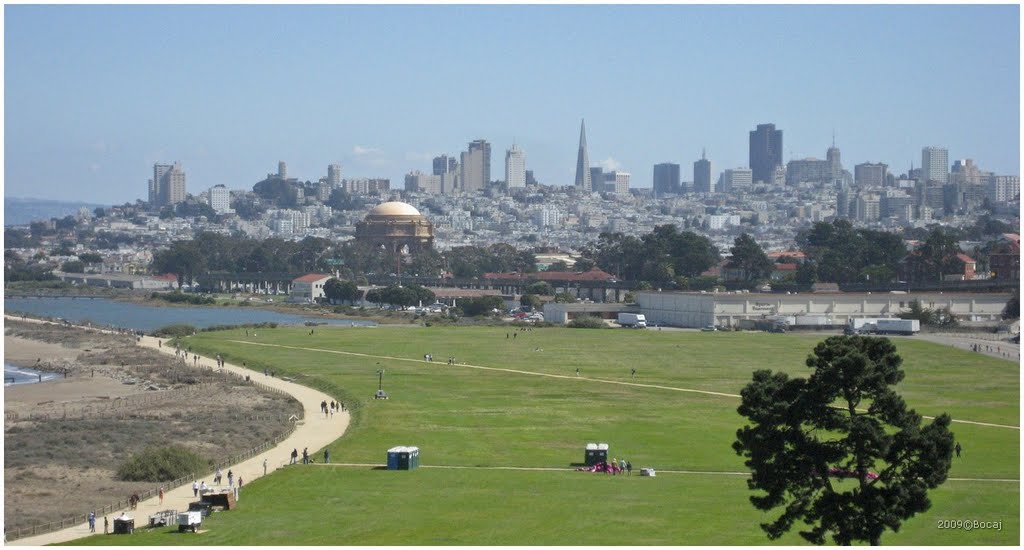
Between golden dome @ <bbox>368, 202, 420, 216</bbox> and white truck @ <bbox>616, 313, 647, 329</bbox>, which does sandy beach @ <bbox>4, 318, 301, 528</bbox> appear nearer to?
white truck @ <bbox>616, 313, 647, 329</bbox>

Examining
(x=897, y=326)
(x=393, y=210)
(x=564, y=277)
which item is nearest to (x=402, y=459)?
(x=897, y=326)

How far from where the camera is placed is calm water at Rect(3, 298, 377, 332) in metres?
80.2

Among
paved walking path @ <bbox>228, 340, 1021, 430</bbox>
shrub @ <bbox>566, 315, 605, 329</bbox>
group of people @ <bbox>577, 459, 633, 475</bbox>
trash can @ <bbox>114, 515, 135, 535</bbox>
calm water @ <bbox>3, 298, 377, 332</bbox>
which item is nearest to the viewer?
trash can @ <bbox>114, 515, 135, 535</bbox>

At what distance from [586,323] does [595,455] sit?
4335 cm

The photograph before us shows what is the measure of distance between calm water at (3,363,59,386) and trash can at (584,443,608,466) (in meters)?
23.6

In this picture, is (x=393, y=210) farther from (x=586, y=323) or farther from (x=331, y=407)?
(x=331, y=407)

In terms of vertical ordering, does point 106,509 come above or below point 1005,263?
below

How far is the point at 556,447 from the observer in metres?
31.3

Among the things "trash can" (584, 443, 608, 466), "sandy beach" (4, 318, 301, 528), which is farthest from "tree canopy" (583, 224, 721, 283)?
"trash can" (584, 443, 608, 466)

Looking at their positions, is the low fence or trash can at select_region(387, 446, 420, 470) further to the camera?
trash can at select_region(387, 446, 420, 470)

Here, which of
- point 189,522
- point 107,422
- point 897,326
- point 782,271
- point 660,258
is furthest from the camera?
point 782,271

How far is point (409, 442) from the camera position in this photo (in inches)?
1254

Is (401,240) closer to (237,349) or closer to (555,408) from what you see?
(237,349)

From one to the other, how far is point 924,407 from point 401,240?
103360 mm
